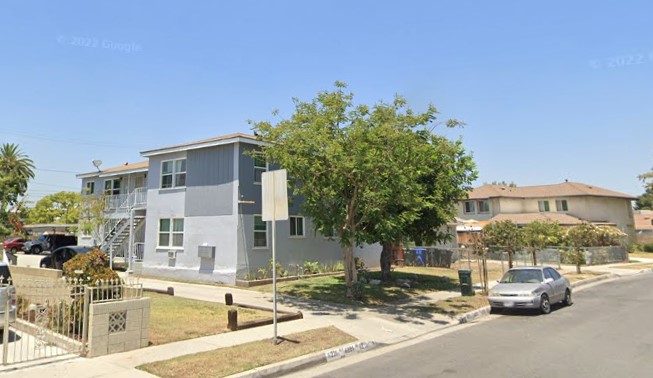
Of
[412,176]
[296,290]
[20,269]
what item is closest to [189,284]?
[296,290]

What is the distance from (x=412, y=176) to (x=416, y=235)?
611 cm

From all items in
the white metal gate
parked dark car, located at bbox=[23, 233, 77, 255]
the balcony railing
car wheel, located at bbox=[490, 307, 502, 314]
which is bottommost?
car wheel, located at bbox=[490, 307, 502, 314]

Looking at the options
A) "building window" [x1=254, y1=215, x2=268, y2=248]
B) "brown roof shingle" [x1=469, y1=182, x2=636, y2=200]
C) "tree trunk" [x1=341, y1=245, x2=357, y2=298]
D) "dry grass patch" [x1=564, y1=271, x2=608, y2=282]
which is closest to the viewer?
"tree trunk" [x1=341, y1=245, x2=357, y2=298]

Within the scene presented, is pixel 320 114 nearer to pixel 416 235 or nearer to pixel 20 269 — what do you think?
pixel 416 235

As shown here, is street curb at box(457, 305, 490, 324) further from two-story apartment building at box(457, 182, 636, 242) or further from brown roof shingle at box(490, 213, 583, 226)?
two-story apartment building at box(457, 182, 636, 242)

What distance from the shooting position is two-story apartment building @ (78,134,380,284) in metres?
20.2

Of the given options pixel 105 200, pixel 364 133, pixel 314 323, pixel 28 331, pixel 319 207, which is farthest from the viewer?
pixel 105 200

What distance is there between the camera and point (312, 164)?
14156mm

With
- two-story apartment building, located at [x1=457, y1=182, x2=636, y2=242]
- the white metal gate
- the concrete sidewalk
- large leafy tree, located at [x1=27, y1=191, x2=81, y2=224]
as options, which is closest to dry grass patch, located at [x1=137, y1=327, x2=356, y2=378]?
the concrete sidewalk

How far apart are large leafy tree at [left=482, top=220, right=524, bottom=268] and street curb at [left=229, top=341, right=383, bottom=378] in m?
19.3

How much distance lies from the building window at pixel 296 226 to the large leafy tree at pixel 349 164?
7.32 metres

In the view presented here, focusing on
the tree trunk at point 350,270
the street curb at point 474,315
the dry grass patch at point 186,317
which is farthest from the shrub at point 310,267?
the street curb at point 474,315

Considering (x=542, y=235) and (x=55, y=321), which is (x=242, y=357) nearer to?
(x=55, y=321)

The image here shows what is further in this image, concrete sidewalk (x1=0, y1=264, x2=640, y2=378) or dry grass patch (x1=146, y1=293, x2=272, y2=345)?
dry grass patch (x1=146, y1=293, x2=272, y2=345)
